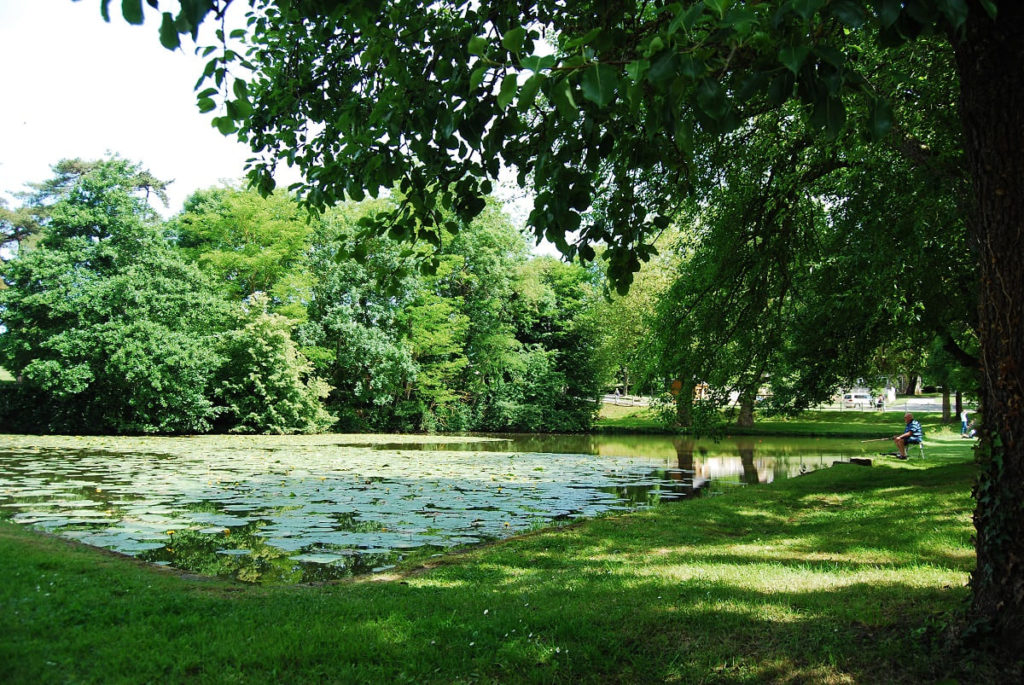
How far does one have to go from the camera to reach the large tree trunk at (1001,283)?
3.58m

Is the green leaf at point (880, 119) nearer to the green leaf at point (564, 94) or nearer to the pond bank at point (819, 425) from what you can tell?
the green leaf at point (564, 94)

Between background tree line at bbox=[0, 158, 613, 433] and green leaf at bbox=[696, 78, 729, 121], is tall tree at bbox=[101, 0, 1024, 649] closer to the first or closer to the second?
green leaf at bbox=[696, 78, 729, 121]

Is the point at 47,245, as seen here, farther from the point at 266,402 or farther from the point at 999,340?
the point at 999,340

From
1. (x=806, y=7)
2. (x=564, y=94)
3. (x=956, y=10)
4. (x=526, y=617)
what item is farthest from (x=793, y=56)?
(x=526, y=617)

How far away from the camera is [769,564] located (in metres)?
6.19

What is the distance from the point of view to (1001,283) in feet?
12.0

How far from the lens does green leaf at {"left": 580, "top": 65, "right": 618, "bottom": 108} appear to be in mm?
2230

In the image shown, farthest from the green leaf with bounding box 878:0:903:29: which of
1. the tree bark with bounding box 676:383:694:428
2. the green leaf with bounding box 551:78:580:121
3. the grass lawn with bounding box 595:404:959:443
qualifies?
the grass lawn with bounding box 595:404:959:443

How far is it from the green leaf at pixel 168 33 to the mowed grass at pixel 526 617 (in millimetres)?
3173

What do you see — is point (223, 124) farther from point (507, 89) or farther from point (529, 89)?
point (529, 89)

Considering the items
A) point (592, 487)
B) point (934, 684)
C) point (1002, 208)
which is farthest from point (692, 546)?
point (592, 487)

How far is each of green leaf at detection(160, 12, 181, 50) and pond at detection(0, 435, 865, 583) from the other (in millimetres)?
5444

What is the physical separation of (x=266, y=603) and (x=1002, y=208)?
5.47 meters

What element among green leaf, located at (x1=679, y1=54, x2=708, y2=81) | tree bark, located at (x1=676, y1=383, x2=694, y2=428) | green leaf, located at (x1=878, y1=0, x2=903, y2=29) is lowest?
tree bark, located at (x1=676, y1=383, x2=694, y2=428)
